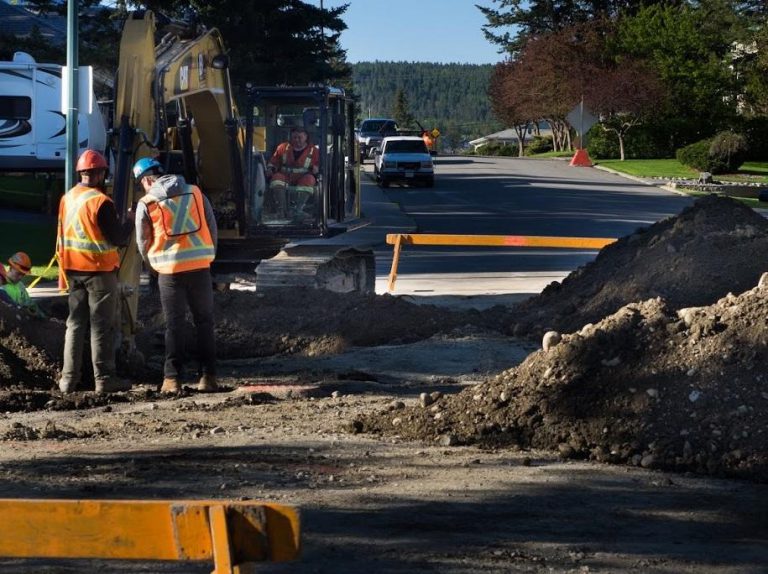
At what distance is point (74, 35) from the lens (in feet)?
63.1

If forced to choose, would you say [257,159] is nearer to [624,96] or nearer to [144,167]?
[144,167]

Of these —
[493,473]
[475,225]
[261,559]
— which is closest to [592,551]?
[493,473]

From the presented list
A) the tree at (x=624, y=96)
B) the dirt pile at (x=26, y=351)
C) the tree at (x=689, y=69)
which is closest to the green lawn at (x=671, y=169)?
the tree at (x=624, y=96)

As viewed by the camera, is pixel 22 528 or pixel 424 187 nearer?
pixel 22 528

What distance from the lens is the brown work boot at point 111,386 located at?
1098 cm

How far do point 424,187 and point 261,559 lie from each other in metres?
46.1

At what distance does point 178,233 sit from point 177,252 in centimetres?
15

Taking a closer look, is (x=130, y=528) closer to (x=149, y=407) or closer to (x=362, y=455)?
(x=362, y=455)

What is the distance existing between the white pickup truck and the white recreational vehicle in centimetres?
1848

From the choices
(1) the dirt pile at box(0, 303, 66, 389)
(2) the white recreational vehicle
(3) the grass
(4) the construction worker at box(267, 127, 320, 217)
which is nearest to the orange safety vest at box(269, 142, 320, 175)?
(4) the construction worker at box(267, 127, 320, 217)

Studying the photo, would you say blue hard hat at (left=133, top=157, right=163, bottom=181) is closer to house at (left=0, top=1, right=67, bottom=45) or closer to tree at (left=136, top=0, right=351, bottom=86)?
tree at (left=136, top=0, right=351, bottom=86)

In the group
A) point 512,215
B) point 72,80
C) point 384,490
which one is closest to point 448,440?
point 384,490

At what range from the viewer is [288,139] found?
53.6 feet

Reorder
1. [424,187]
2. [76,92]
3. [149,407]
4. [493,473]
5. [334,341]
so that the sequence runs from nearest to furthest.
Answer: [493,473]
[149,407]
[334,341]
[76,92]
[424,187]
